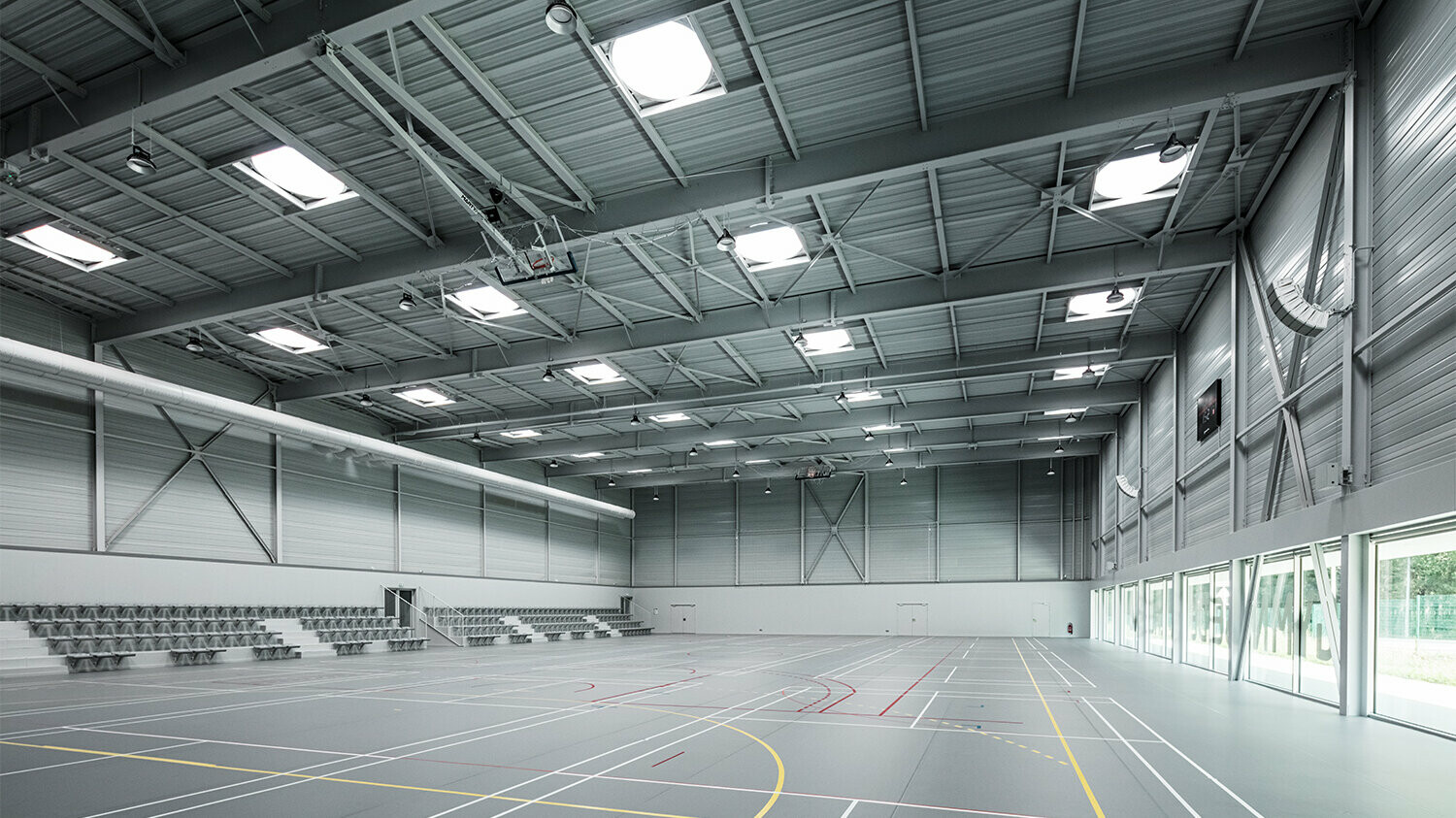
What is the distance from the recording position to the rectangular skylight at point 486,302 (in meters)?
23.8

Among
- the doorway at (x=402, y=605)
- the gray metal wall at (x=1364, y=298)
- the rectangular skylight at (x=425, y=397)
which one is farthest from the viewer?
the doorway at (x=402, y=605)

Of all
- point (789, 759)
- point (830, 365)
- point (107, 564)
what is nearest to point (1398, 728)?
point (789, 759)

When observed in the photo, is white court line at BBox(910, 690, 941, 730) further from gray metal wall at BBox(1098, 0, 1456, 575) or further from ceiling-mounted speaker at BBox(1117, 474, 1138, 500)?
ceiling-mounted speaker at BBox(1117, 474, 1138, 500)

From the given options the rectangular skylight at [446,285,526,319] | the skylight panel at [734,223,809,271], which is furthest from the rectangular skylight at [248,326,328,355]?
the skylight panel at [734,223,809,271]

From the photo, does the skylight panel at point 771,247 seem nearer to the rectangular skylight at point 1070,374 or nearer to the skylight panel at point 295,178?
the skylight panel at point 295,178

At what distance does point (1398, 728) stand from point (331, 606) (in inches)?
1401

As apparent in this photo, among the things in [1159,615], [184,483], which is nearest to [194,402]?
[184,483]

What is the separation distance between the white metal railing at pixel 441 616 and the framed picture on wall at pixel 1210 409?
33727mm

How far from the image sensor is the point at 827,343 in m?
28.2

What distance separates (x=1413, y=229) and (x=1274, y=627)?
1090 centimetres

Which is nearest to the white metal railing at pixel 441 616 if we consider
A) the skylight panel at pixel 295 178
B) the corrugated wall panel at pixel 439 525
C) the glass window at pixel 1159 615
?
the corrugated wall panel at pixel 439 525

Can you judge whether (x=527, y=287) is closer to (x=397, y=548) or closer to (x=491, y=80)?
(x=491, y=80)

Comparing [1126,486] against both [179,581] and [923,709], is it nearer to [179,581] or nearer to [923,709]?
[923,709]

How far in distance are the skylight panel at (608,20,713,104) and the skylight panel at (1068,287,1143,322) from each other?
14.7 metres
